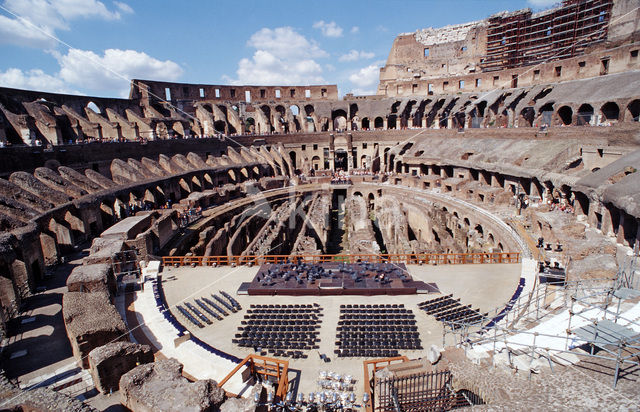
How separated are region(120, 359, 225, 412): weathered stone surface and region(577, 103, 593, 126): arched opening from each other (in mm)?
33588

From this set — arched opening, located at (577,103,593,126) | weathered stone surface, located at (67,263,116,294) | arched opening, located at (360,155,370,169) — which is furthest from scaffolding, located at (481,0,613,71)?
weathered stone surface, located at (67,263,116,294)

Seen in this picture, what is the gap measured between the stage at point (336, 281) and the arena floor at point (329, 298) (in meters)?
0.25

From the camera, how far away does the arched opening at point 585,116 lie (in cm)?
2922

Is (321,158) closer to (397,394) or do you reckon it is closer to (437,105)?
(437,105)

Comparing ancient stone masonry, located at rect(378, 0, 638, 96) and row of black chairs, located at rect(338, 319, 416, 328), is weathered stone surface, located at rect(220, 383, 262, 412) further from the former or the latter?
ancient stone masonry, located at rect(378, 0, 638, 96)

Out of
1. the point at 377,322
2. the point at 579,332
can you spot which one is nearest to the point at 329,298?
the point at 377,322

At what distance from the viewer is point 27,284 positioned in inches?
537

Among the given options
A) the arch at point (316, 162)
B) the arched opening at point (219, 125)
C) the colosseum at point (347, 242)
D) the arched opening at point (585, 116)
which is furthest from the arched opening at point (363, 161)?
the arched opening at point (585, 116)

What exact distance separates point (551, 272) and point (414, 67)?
45.5 m

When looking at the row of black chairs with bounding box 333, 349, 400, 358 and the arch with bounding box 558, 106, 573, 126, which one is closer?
the row of black chairs with bounding box 333, 349, 400, 358

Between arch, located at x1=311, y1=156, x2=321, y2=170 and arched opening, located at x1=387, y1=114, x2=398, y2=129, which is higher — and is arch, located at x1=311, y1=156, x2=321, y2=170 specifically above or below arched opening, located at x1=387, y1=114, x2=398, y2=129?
below

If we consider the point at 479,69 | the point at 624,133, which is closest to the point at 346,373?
the point at 624,133

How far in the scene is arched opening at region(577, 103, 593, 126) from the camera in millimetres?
29219

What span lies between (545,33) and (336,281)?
142 ft
